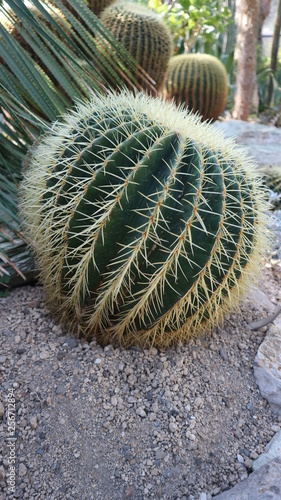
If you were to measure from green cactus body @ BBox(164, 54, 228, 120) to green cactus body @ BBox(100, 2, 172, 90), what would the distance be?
71.0 inches

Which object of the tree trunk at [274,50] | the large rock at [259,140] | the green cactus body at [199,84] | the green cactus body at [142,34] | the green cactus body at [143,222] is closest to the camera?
the green cactus body at [143,222]

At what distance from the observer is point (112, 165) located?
4.82ft

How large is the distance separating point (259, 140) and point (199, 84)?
141cm

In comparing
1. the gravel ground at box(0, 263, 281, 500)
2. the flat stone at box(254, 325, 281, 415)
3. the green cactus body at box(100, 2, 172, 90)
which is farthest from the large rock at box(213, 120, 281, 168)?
the gravel ground at box(0, 263, 281, 500)

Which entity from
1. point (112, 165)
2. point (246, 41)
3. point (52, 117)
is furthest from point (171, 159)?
point (246, 41)

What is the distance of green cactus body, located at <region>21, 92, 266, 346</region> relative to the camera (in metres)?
1.45

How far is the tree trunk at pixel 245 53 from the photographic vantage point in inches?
246

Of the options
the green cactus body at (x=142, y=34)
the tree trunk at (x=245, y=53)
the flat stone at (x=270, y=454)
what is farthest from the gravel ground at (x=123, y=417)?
the tree trunk at (x=245, y=53)

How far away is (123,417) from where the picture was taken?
1.47m

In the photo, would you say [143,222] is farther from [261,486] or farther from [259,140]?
[259,140]

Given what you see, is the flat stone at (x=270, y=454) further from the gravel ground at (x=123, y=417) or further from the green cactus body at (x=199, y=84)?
the green cactus body at (x=199, y=84)

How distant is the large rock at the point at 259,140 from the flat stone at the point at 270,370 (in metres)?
2.38

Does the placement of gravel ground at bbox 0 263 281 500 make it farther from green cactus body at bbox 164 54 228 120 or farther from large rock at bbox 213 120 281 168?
green cactus body at bbox 164 54 228 120

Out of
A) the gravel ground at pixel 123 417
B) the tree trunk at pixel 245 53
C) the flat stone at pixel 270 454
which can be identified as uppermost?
the gravel ground at pixel 123 417
